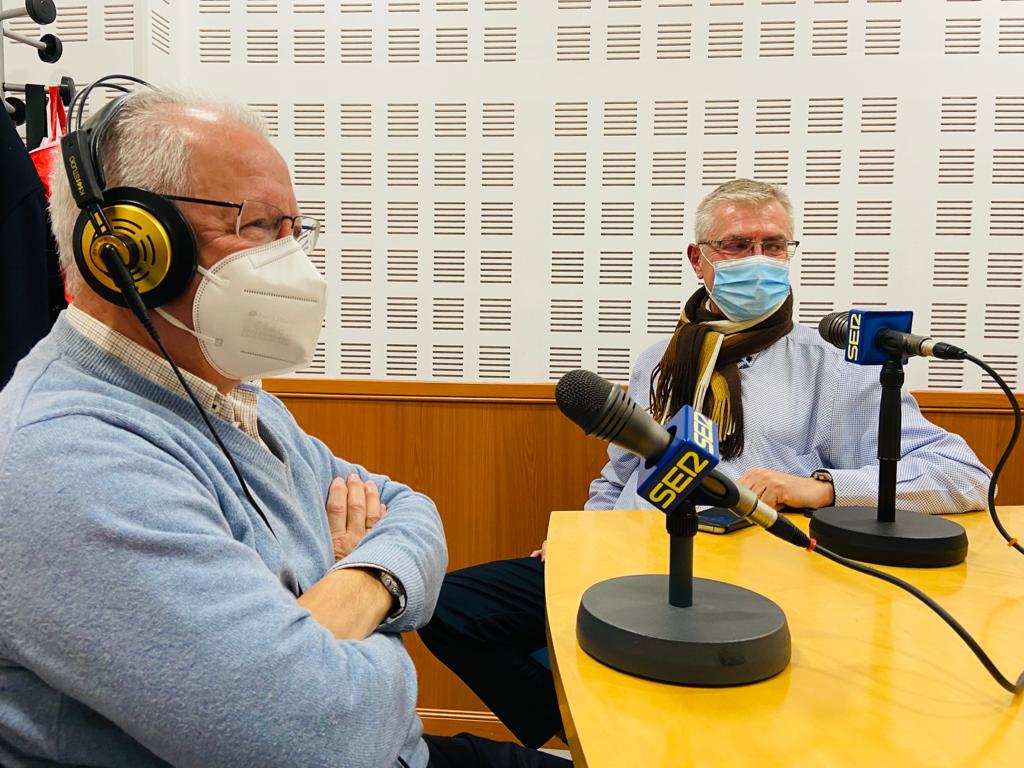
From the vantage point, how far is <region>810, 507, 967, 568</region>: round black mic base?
125 cm

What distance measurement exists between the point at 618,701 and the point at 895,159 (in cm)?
233

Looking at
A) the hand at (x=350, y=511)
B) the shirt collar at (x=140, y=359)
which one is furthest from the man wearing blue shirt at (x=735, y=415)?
the shirt collar at (x=140, y=359)

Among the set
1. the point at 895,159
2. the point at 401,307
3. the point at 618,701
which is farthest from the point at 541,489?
the point at 618,701

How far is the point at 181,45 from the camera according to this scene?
8.78ft

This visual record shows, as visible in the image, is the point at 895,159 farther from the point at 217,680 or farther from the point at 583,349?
the point at 217,680

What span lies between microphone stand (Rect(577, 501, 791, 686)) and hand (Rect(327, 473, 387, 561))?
0.45 meters

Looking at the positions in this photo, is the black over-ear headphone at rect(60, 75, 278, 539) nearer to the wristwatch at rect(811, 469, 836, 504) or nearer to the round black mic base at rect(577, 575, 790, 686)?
the round black mic base at rect(577, 575, 790, 686)

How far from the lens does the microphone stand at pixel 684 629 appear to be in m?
0.85

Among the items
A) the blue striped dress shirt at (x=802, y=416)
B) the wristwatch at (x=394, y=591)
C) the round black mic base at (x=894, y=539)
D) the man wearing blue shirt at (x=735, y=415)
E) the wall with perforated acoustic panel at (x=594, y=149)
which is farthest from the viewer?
the wall with perforated acoustic panel at (x=594, y=149)

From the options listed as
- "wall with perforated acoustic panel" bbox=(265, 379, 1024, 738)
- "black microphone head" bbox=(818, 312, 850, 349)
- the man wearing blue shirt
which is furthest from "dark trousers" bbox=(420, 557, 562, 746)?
"black microphone head" bbox=(818, 312, 850, 349)

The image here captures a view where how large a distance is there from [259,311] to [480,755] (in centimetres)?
87

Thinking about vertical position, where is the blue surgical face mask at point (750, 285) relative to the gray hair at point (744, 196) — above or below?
below

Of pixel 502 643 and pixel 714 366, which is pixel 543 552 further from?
pixel 714 366

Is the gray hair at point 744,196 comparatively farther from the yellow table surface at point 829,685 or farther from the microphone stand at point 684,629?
the microphone stand at point 684,629
